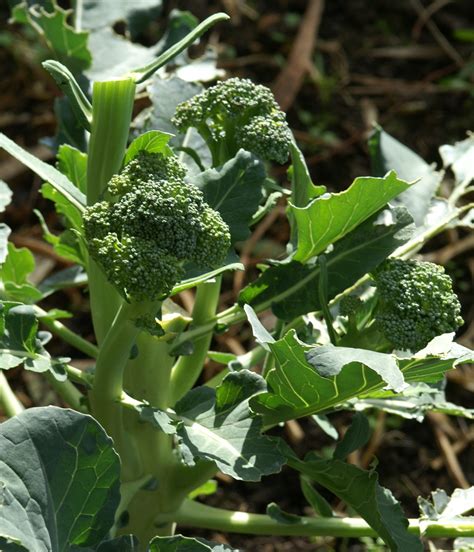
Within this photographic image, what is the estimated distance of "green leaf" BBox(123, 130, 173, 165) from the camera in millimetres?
797

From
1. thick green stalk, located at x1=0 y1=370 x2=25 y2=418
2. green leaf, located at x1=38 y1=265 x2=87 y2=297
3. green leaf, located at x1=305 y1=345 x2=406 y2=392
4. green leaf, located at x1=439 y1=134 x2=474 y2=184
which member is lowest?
thick green stalk, located at x1=0 y1=370 x2=25 y2=418

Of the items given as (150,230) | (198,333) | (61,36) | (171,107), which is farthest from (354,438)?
(61,36)

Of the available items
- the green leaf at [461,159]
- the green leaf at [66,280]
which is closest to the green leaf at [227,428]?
the green leaf at [66,280]

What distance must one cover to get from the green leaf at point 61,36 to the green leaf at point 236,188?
0.46 meters

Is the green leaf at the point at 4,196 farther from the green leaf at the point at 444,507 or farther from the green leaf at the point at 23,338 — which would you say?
the green leaf at the point at 444,507

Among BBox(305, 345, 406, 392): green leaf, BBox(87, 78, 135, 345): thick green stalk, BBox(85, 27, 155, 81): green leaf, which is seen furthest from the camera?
BBox(85, 27, 155, 81): green leaf

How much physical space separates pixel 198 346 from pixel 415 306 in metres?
0.27

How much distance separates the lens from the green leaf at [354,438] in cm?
Answer: 90

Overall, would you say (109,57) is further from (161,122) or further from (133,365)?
(133,365)

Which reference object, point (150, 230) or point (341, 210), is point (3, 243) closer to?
point (150, 230)

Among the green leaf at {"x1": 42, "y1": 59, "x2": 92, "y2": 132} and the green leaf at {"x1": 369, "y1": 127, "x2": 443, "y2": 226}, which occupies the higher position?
the green leaf at {"x1": 42, "y1": 59, "x2": 92, "y2": 132}

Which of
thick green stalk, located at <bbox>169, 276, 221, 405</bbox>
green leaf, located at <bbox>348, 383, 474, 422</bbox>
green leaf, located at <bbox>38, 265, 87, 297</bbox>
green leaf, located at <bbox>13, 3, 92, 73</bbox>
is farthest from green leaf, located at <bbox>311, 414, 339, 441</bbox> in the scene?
green leaf, located at <bbox>13, 3, 92, 73</bbox>

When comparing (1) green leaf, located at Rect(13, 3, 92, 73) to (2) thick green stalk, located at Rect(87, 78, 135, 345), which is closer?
(2) thick green stalk, located at Rect(87, 78, 135, 345)

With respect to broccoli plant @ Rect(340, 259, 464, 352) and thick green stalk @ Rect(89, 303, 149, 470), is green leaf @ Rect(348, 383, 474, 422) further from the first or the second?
thick green stalk @ Rect(89, 303, 149, 470)
